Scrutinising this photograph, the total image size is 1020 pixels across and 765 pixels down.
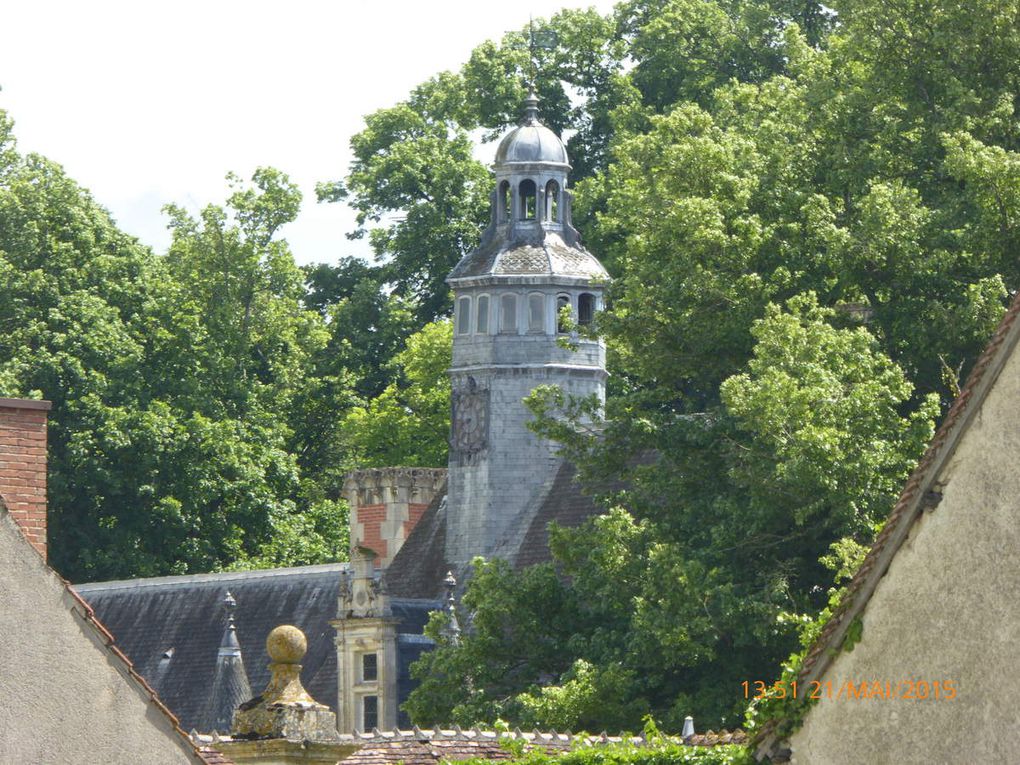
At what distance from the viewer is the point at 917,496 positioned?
1819cm

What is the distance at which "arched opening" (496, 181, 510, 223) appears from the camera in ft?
171

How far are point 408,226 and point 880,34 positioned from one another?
29.0 meters

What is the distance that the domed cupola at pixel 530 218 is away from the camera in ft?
170

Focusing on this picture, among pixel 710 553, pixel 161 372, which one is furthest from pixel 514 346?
pixel 161 372

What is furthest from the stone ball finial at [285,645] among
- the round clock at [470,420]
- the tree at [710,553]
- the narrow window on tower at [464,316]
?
the narrow window on tower at [464,316]

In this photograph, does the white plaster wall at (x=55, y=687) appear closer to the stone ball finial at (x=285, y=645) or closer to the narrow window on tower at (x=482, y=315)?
the stone ball finial at (x=285, y=645)

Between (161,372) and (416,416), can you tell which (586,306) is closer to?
(416,416)

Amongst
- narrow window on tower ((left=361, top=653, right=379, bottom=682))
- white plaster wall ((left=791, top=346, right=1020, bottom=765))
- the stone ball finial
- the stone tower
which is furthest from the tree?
white plaster wall ((left=791, top=346, right=1020, bottom=765))

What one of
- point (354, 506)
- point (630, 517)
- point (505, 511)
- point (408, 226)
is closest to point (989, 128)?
point (630, 517)

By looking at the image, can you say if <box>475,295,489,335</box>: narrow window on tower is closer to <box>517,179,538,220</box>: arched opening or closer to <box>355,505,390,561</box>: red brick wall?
<box>517,179,538,220</box>: arched opening

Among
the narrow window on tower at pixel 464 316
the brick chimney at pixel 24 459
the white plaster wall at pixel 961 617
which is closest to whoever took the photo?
the white plaster wall at pixel 961 617

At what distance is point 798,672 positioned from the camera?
64.1 ft
